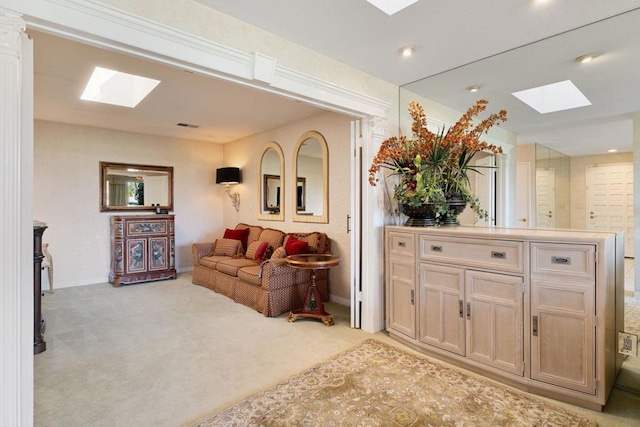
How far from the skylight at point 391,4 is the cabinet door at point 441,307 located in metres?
1.88

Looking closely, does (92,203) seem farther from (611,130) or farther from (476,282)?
(611,130)

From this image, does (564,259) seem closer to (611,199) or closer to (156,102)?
(611,199)

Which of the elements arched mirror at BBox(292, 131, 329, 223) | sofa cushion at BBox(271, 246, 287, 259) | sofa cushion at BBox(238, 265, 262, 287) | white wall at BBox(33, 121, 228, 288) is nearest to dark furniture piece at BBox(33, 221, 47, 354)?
sofa cushion at BBox(238, 265, 262, 287)

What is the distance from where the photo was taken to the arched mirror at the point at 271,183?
5349 millimetres

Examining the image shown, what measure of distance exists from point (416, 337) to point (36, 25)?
3.17m

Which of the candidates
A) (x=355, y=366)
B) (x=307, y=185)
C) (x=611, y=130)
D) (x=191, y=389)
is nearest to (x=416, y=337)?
(x=355, y=366)

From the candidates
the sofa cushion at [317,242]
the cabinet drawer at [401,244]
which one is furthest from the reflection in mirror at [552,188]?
the sofa cushion at [317,242]

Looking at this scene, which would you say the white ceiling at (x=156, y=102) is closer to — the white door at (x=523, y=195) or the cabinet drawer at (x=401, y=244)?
the cabinet drawer at (x=401, y=244)

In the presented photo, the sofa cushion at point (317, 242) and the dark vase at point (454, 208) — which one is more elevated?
the dark vase at point (454, 208)

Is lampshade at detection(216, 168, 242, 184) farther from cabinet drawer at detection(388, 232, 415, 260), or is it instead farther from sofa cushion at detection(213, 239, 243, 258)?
cabinet drawer at detection(388, 232, 415, 260)

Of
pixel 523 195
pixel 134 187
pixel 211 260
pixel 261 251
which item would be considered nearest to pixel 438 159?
pixel 523 195

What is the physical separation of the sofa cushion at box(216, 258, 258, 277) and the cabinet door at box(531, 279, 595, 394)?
330 cm

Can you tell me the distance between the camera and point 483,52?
107 inches

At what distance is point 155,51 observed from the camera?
1.90 m
